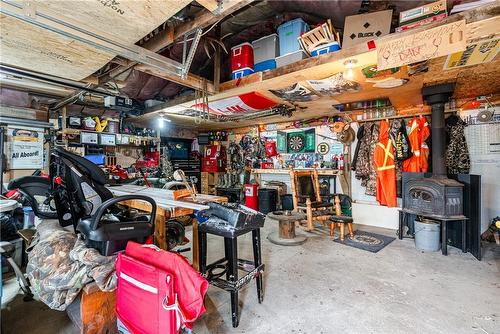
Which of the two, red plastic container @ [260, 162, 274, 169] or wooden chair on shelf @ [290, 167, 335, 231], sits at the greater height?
red plastic container @ [260, 162, 274, 169]

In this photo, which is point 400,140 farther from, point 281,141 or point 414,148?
point 281,141

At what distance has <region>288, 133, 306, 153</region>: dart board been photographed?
18.4ft

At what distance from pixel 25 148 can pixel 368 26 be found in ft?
17.0

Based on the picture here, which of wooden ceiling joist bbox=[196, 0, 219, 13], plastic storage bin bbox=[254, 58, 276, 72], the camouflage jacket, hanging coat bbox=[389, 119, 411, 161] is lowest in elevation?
the camouflage jacket

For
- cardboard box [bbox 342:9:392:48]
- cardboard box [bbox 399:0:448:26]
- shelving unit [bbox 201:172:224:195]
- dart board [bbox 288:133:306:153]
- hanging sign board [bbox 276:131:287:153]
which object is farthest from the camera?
shelving unit [bbox 201:172:224:195]

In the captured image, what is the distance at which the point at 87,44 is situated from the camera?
1898 mm

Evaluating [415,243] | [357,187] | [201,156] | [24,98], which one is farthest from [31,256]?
[201,156]

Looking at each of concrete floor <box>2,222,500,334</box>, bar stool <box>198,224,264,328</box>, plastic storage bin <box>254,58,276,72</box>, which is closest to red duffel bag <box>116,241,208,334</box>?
bar stool <box>198,224,264,328</box>

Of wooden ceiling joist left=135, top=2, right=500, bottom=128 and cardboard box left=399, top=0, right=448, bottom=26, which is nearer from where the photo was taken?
wooden ceiling joist left=135, top=2, right=500, bottom=128

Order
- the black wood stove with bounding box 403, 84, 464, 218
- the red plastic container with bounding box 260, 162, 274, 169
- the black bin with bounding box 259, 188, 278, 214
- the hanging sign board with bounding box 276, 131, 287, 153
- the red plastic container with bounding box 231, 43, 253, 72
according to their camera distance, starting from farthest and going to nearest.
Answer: the red plastic container with bounding box 260, 162, 274, 169 → the hanging sign board with bounding box 276, 131, 287, 153 → the black bin with bounding box 259, 188, 278, 214 → the black wood stove with bounding box 403, 84, 464, 218 → the red plastic container with bounding box 231, 43, 253, 72

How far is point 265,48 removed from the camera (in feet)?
9.11

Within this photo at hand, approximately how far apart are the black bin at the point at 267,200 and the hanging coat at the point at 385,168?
2187mm

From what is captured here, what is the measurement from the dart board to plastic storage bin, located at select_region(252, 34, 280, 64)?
307 centimetres

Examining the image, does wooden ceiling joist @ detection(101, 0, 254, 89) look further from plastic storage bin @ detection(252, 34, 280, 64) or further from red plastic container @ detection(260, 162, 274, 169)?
red plastic container @ detection(260, 162, 274, 169)
